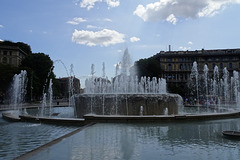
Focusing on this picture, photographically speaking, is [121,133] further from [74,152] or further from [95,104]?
[95,104]

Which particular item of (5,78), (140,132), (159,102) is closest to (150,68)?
(5,78)

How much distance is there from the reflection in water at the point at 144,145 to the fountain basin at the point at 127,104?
4.65m

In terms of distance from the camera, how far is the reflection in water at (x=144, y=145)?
18.3ft

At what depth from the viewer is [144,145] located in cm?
669

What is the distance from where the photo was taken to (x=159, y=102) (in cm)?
1417

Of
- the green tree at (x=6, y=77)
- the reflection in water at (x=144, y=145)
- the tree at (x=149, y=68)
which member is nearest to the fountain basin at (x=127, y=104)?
the reflection in water at (x=144, y=145)

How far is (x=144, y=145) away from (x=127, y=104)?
7.16 meters

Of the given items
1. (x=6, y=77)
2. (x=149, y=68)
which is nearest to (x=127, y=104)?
(x=6, y=77)

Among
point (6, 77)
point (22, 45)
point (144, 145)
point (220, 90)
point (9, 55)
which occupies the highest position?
point (22, 45)

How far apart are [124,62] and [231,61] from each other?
180 feet

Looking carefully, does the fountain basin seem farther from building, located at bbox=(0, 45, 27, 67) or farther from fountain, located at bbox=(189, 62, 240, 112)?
building, located at bbox=(0, 45, 27, 67)

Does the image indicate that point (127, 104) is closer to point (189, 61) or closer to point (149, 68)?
point (149, 68)

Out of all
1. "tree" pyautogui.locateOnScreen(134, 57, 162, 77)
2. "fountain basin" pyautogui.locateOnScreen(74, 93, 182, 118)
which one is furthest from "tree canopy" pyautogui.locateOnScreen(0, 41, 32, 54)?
"fountain basin" pyautogui.locateOnScreen(74, 93, 182, 118)

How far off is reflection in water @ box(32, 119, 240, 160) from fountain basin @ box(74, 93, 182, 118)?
4.65m
